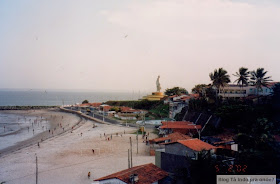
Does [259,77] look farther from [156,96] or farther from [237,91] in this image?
[156,96]

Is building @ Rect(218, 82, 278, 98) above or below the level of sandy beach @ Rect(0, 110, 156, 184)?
above

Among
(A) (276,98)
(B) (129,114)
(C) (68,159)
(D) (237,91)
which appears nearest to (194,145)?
(C) (68,159)

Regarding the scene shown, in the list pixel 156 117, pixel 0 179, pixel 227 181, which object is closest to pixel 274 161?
pixel 227 181

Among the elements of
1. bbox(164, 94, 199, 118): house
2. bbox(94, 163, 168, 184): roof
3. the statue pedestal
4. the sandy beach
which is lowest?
the sandy beach

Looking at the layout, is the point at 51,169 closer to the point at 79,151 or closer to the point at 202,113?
the point at 79,151

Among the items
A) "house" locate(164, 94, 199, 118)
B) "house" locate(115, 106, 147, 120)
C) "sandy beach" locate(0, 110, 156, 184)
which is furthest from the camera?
"house" locate(115, 106, 147, 120)

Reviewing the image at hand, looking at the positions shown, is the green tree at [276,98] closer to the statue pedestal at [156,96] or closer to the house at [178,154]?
the house at [178,154]

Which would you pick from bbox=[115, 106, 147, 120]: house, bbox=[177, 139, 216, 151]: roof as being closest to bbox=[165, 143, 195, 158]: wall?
bbox=[177, 139, 216, 151]: roof

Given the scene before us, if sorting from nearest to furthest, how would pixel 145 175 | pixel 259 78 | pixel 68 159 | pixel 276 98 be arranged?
pixel 145 175 → pixel 68 159 → pixel 276 98 → pixel 259 78

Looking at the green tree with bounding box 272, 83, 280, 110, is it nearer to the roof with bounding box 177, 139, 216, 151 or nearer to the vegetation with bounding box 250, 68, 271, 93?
the vegetation with bounding box 250, 68, 271, 93

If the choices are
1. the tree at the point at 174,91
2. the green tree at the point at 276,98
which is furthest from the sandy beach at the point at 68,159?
the tree at the point at 174,91
